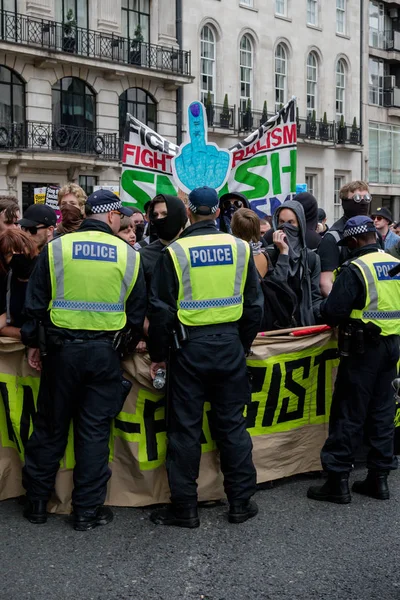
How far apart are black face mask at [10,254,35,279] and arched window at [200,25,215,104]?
83.4 feet

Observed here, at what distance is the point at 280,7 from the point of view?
3331 cm

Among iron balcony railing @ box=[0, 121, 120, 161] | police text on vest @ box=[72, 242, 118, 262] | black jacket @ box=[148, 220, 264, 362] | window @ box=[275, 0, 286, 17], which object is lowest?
black jacket @ box=[148, 220, 264, 362]

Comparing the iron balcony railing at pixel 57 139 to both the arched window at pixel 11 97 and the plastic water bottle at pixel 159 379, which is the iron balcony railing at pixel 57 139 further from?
the plastic water bottle at pixel 159 379

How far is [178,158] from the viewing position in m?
7.91

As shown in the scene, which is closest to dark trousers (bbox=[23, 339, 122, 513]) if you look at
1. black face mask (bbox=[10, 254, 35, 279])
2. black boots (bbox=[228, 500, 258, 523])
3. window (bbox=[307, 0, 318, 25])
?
black face mask (bbox=[10, 254, 35, 279])

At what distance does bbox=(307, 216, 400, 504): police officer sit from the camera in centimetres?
532

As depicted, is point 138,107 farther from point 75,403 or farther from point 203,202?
point 75,403

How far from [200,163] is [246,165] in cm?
67

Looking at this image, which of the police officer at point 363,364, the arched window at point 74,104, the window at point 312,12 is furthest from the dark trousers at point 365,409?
the window at point 312,12

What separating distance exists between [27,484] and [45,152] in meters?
20.2

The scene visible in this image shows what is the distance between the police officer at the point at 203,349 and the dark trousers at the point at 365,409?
2.25ft

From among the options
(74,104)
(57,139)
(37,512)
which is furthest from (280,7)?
(37,512)

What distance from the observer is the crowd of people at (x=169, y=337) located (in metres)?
4.87

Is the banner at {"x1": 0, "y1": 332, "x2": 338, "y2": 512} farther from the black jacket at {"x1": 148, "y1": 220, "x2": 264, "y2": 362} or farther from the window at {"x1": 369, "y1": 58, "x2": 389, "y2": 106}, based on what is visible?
the window at {"x1": 369, "y1": 58, "x2": 389, "y2": 106}
